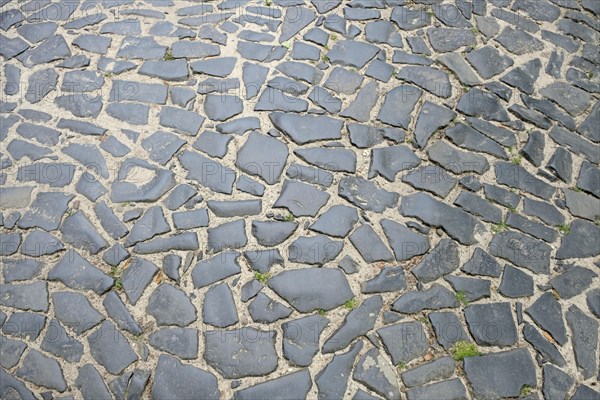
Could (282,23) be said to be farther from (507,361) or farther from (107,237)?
(507,361)

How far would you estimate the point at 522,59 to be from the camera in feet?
19.3

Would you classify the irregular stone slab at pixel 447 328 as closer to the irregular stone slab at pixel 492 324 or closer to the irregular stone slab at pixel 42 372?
the irregular stone slab at pixel 492 324

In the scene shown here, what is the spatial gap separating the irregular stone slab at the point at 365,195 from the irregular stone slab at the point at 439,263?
1.60 feet

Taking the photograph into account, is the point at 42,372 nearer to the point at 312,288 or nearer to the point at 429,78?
the point at 312,288

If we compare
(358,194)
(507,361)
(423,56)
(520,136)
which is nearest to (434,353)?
(507,361)

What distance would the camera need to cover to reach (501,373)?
12.7ft

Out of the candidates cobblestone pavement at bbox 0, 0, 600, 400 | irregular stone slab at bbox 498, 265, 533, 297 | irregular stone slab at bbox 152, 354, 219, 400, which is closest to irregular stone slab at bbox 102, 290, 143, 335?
cobblestone pavement at bbox 0, 0, 600, 400

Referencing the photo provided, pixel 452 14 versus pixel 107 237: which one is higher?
pixel 452 14

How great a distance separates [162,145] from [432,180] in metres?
2.11

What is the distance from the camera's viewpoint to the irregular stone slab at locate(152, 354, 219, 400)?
12.3 ft

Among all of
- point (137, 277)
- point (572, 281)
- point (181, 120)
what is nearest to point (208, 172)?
point (181, 120)

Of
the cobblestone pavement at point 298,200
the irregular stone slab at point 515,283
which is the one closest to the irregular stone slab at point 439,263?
the cobblestone pavement at point 298,200

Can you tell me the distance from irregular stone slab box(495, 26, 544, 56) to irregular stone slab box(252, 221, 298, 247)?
9.66 feet

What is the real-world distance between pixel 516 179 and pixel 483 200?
1.25 ft
